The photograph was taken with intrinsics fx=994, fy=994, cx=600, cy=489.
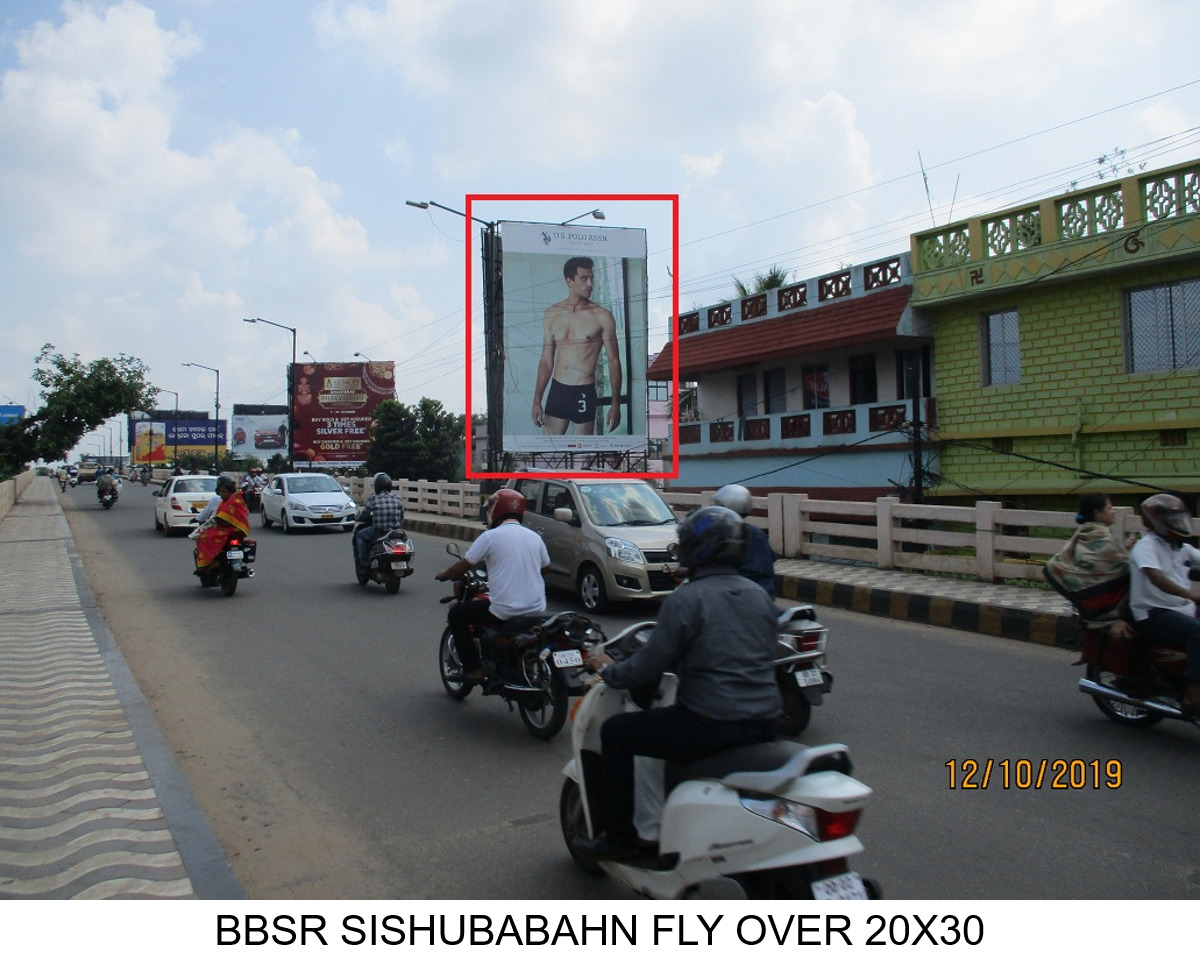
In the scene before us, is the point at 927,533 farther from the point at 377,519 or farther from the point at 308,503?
the point at 308,503

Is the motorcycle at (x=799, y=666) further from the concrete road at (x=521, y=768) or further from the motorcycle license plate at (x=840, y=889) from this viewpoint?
the motorcycle license plate at (x=840, y=889)

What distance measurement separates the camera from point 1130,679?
19.6 ft

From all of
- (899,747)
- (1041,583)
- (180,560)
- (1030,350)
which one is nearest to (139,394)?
(180,560)

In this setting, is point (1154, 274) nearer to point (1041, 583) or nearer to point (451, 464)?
point (1041, 583)

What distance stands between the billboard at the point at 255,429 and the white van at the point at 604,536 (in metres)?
77.6

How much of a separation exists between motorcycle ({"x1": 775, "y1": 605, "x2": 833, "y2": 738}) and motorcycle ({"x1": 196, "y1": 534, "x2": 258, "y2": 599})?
28.0 feet

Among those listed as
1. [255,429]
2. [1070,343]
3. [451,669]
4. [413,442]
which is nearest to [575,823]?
[451,669]

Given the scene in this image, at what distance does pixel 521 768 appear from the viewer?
555 cm

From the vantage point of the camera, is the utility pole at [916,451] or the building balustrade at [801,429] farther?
the building balustrade at [801,429]

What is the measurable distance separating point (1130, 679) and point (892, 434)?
14937 mm

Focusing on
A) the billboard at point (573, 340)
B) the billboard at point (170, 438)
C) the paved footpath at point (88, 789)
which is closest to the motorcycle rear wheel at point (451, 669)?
the paved footpath at point (88, 789)

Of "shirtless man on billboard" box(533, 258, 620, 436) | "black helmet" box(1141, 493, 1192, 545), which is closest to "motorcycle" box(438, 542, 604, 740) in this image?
"black helmet" box(1141, 493, 1192, 545)

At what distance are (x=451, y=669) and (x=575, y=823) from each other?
130 inches

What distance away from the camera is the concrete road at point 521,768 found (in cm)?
404
